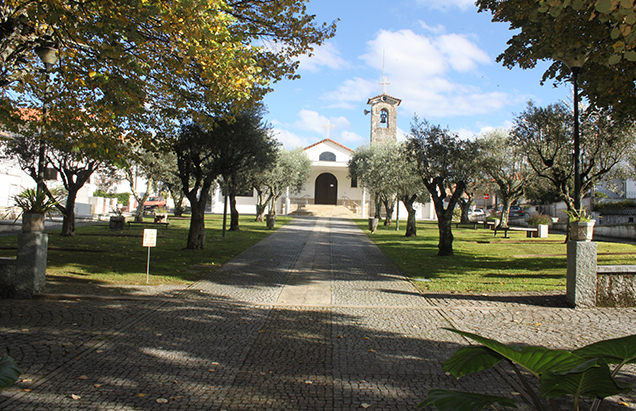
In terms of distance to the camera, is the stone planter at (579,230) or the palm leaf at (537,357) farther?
the stone planter at (579,230)

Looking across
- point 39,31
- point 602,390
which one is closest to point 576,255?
point 602,390

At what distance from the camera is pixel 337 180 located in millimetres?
45375

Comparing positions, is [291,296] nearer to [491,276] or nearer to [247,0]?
[491,276]

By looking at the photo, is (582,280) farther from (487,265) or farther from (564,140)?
(564,140)

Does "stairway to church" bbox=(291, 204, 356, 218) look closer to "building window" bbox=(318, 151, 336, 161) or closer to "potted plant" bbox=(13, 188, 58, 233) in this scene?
"building window" bbox=(318, 151, 336, 161)

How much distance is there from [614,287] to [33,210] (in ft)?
30.9

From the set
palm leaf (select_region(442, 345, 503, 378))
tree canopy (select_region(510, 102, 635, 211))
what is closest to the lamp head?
palm leaf (select_region(442, 345, 503, 378))

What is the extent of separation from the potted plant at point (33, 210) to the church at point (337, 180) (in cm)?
3617

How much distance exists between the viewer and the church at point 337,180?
44188mm

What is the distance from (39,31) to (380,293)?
766 cm

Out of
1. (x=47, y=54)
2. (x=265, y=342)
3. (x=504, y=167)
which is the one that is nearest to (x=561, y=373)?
(x=265, y=342)

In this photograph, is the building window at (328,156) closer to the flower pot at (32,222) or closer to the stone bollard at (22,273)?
the flower pot at (32,222)

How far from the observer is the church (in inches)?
1740

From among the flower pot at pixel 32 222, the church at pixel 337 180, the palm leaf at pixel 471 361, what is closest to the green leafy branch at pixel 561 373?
the palm leaf at pixel 471 361
